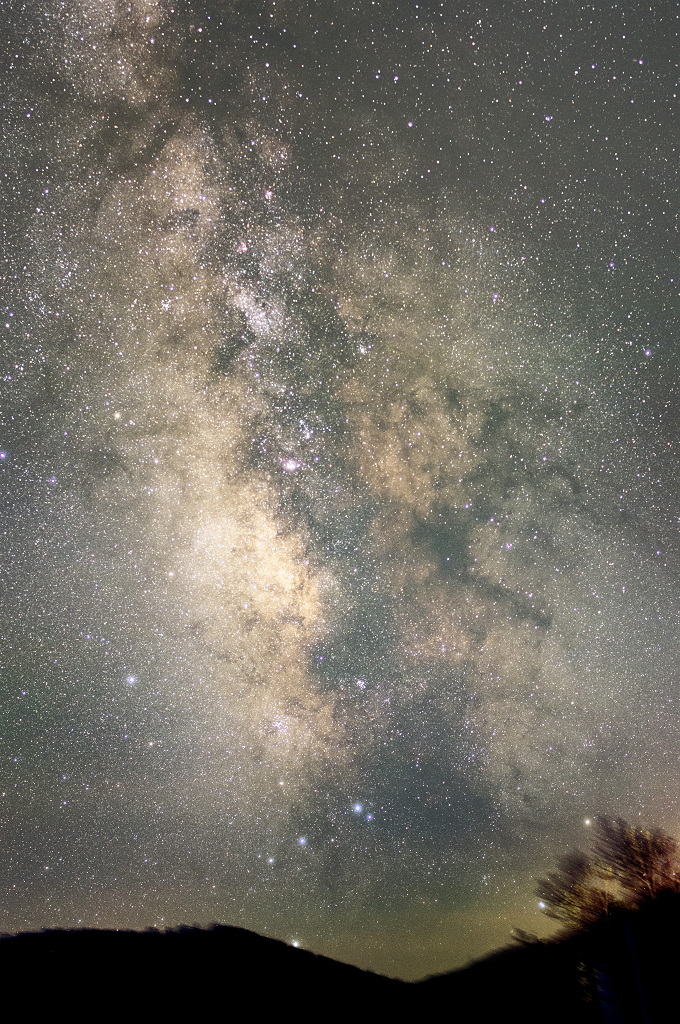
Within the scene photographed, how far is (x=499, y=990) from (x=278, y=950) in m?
4.86

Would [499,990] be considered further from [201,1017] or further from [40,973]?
[40,973]

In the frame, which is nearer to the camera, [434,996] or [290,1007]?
[290,1007]

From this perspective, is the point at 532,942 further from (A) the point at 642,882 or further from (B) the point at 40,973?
(B) the point at 40,973

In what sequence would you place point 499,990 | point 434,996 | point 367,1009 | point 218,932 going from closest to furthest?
point 367,1009 → point 218,932 → point 434,996 → point 499,990

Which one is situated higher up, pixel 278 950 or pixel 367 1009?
pixel 278 950

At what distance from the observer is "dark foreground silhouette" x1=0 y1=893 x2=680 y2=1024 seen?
3676 mm

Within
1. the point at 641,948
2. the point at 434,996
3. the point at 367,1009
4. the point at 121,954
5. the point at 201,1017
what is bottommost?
the point at 641,948

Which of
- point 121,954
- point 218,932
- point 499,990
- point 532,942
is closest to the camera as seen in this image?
point 121,954

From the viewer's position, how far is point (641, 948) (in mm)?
10742

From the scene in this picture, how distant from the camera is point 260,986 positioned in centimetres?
439

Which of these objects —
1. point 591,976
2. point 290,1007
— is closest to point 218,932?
point 290,1007

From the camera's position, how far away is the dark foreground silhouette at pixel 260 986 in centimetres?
368

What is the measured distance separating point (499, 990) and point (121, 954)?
6570mm

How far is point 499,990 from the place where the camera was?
804 cm
